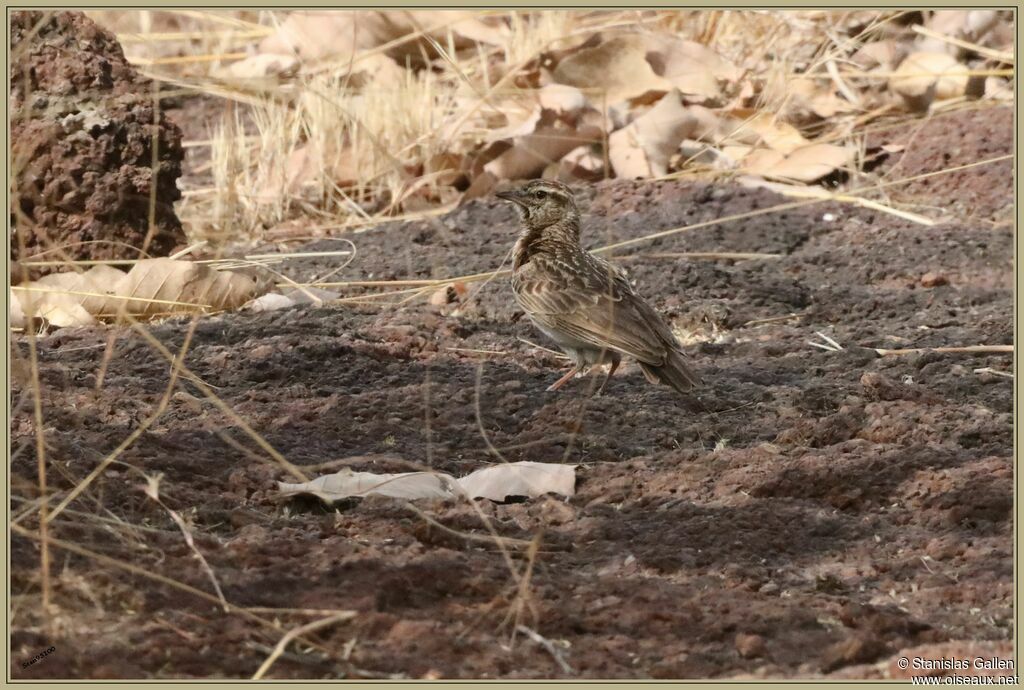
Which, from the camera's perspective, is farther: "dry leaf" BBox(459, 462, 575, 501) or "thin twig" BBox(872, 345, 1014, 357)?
"thin twig" BBox(872, 345, 1014, 357)

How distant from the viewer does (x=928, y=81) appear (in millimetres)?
9648

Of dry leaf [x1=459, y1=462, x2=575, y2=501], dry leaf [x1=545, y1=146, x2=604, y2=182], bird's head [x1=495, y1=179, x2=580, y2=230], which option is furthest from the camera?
dry leaf [x1=545, y1=146, x2=604, y2=182]

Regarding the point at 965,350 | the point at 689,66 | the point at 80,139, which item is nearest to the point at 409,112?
the point at 689,66

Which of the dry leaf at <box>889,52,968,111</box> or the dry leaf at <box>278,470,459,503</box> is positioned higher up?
the dry leaf at <box>278,470,459,503</box>

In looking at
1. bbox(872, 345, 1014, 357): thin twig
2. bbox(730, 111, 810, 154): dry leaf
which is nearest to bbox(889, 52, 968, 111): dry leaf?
bbox(730, 111, 810, 154): dry leaf

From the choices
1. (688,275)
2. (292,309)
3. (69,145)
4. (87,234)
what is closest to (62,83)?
(69,145)

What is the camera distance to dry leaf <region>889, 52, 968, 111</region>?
31.7ft

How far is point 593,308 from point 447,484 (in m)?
1.83

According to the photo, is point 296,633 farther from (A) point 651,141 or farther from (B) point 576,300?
(A) point 651,141

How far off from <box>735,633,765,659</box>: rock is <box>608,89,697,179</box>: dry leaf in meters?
5.64

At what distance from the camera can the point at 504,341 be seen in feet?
21.9

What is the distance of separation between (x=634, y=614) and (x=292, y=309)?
137 inches

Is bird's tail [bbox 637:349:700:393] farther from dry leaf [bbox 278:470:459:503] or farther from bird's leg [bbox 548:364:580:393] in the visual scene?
dry leaf [bbox 278:470:459:503]

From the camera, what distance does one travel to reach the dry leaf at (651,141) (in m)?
8.80
